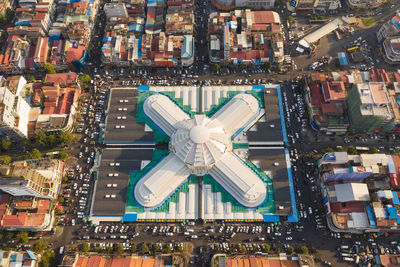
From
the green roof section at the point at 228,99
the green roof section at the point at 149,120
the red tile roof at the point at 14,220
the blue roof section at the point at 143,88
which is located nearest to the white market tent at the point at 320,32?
the green roof section at the point at 228,99

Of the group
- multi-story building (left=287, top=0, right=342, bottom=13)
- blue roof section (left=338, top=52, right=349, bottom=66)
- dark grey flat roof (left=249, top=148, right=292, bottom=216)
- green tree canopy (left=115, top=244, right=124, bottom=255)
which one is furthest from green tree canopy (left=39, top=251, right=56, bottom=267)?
multi-story building (left=287, top=0, right=342, bottom=13)

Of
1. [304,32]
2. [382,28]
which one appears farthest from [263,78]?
[382,28]

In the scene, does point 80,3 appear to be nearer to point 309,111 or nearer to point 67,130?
point 67,130

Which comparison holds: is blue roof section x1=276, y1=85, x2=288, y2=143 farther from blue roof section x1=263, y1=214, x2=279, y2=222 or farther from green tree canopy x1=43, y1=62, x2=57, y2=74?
green tree canopy x1=43, y1=62, x2=57, y2=74

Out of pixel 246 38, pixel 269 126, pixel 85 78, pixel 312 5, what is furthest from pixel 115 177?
pixel 312 5

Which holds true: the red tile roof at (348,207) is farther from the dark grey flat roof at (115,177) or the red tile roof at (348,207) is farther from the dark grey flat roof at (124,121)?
the dark grey flat roof at (124,121)
